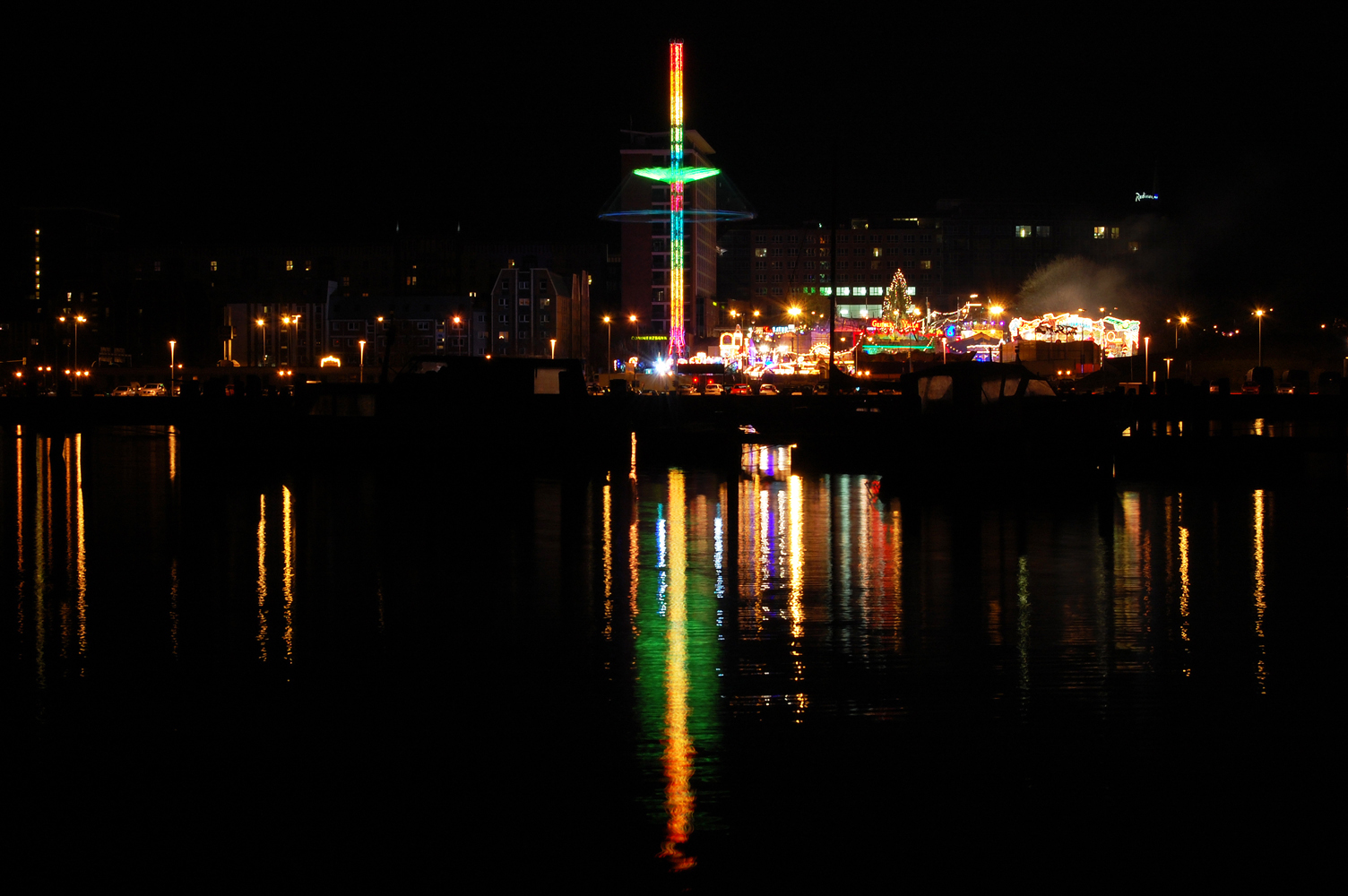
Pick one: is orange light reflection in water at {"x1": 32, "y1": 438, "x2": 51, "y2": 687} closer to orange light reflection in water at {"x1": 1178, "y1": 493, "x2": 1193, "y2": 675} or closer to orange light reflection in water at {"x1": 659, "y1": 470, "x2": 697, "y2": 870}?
orange light reflection in water at {"x1": 659, "y1": 470, "x2": 697, "y2": 870}

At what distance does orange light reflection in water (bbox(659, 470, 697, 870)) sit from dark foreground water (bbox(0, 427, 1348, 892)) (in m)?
0.03

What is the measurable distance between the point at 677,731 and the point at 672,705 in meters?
0.46

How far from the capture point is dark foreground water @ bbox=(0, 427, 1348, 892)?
15.7 feet

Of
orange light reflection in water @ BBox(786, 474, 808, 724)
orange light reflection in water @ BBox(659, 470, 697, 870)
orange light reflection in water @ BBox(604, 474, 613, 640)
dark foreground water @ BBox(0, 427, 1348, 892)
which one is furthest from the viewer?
orange light reflection in water @ BBox(604, 474, 613, 640)

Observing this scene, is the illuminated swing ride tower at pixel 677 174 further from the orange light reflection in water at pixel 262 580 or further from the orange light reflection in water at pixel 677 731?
the orange light reflection in water at pixel 677 731

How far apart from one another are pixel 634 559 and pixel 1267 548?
21.2ft

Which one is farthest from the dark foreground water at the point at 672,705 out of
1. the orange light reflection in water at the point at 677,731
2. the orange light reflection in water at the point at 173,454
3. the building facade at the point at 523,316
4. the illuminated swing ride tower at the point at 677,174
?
the building facade at the point at 523,316

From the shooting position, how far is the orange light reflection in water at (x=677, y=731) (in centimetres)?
489

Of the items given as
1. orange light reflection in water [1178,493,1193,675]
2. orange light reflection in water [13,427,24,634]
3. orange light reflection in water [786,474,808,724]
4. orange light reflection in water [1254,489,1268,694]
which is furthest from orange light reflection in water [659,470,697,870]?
orange light reflection in water [13,427,24,634]

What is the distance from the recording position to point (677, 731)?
20.2ft

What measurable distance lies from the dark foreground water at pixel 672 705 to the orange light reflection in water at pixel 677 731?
0.03m

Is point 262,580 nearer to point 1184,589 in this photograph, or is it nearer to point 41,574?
point 41,574

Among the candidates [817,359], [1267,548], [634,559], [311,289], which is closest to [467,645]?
[634,559]

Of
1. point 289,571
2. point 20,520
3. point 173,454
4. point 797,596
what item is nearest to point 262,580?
point 289,571
